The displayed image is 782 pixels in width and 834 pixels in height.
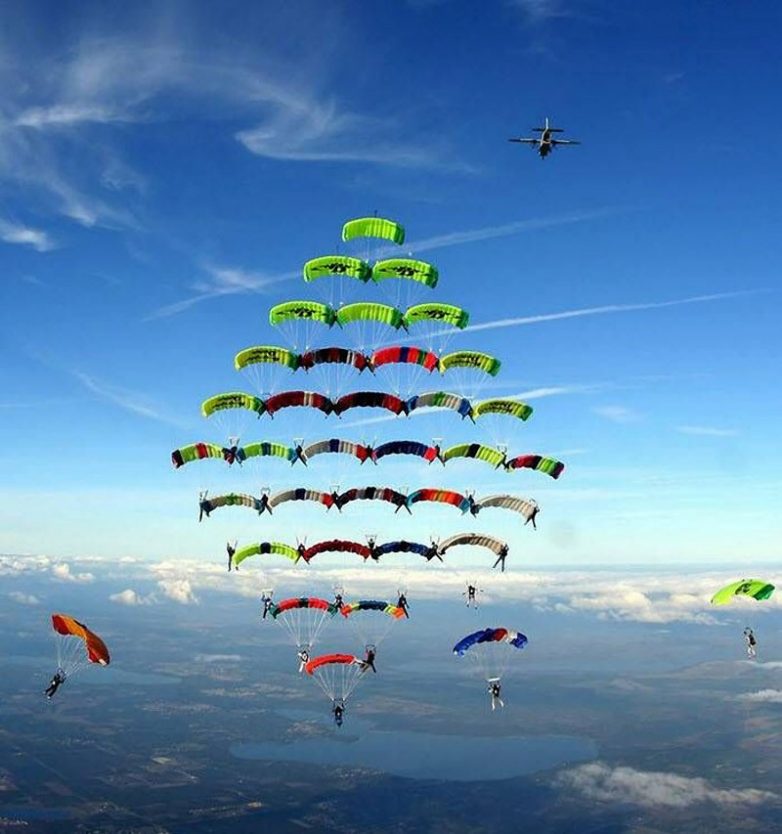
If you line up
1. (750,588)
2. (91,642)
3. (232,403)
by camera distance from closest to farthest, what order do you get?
(91,642) < (750,588) < (232,403)

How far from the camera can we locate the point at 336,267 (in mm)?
42688

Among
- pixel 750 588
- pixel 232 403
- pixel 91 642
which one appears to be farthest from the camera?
pixel 232 403

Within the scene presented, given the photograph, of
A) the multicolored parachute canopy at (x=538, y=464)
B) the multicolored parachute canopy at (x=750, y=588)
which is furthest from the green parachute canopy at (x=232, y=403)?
the multicolored parachute canopy at (x=750, y=588)

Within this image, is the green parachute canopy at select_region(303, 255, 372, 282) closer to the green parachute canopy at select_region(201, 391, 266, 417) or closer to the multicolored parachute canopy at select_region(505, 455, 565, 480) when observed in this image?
the green parachute canopy at select_region(201, 391, 266, 417)

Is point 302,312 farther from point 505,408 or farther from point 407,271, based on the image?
point 505,408

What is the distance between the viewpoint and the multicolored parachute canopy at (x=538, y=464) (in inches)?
1850

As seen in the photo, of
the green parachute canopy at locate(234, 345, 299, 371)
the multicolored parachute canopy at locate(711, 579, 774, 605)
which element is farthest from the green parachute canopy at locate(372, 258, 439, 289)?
the multicolored parachute canopy at locate(711, 579, 774, 605)

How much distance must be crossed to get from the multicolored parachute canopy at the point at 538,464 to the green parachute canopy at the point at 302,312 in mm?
15859

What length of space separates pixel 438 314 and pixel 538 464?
12.6 meters

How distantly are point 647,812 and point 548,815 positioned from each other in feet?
93.9

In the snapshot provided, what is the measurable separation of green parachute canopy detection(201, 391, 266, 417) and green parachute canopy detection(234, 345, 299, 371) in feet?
9.56

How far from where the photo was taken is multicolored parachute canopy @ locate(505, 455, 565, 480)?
154ft

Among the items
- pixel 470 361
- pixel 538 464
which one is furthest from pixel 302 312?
pixel 538 464

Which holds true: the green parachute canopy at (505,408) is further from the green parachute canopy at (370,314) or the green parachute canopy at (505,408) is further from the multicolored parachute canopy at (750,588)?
the multicolored parachute canopy at (750,588)
